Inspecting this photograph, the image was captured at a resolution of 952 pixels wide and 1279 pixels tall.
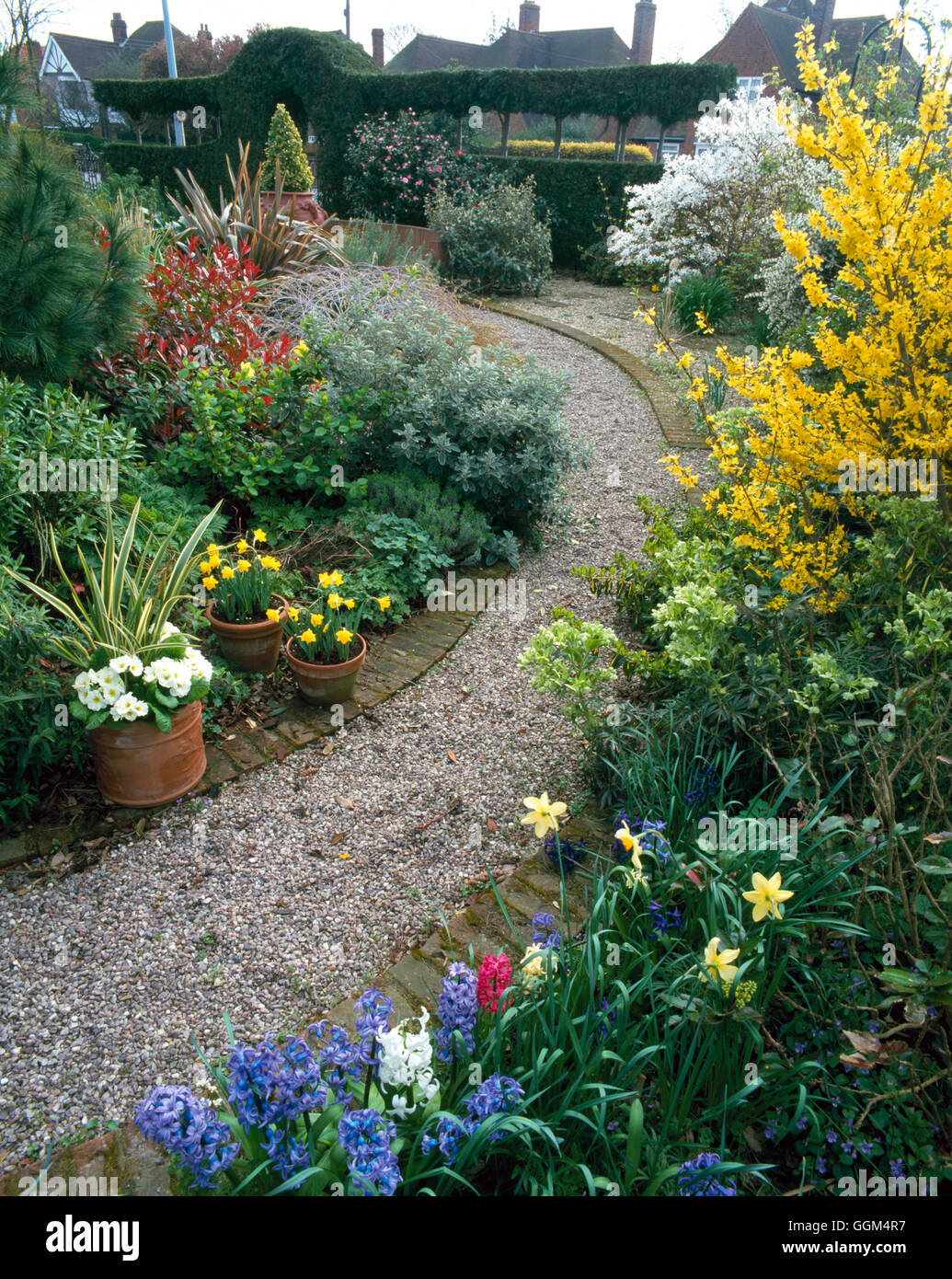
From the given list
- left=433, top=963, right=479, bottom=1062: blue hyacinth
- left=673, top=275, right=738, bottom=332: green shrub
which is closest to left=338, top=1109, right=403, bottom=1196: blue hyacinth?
left=433, top=963, right=479, bottom=1062: blue hyacinth

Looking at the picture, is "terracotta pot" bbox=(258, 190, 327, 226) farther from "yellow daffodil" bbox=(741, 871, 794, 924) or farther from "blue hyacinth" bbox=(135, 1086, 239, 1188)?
"blue hyacinth" bbox=(135, 1086, 239, 1188)

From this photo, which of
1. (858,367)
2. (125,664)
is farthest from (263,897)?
(858,367)

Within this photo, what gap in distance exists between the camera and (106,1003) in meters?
2.07

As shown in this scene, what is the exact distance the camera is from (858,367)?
2713mm

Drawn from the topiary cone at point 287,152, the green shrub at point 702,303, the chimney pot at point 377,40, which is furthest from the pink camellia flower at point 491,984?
the chimney pot at point 377,40

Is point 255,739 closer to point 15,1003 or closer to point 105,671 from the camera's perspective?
point 105,671

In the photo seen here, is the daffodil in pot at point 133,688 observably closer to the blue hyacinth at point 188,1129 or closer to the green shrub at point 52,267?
the green shrub at point 52,267

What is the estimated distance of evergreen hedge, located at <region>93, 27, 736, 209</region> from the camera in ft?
42.6

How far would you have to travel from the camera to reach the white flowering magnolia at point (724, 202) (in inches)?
367

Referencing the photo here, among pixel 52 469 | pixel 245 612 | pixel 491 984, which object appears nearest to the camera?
pixel 491 984

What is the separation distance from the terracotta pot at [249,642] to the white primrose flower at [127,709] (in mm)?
730

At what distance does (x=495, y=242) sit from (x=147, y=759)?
33.9 feet

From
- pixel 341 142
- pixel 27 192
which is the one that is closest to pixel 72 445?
pixel 27 192

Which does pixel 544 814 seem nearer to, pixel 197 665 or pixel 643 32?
pixel 197 665
